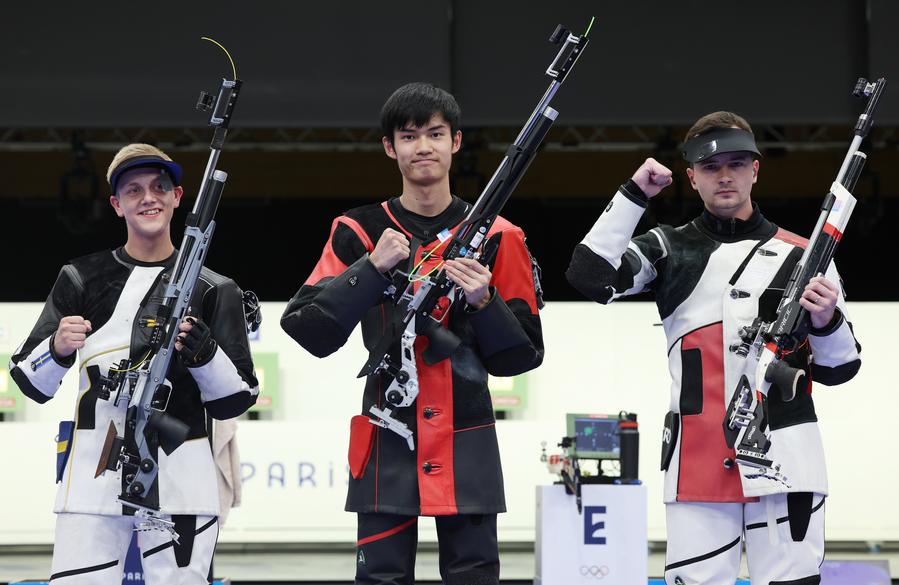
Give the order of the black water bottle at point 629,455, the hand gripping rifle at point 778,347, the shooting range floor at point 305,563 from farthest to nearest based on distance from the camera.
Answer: the shooting range floor at point 305,563
the black water bottle at point 629,455
the hand gripping rifle at point 778,347

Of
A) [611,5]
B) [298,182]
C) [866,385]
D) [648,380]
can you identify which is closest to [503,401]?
[648,380]

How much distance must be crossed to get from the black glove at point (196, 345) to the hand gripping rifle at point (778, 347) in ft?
4.49

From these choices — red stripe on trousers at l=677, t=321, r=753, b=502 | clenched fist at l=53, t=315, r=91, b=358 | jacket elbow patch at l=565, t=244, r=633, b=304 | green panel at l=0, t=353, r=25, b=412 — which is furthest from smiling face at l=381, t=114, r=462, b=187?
green panel at l=0, t=353, r=25, b=412

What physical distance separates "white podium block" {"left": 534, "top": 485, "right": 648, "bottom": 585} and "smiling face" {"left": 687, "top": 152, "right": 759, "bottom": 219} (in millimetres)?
2901

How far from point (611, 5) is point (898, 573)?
4162 mm

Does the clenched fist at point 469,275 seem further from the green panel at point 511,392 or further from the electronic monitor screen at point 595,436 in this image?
the green panel at point 511,392

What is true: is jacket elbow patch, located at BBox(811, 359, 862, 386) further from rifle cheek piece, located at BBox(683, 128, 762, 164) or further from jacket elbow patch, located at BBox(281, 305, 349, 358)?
jacket elbow patch, located at BBox(281, 305, 349, 358)

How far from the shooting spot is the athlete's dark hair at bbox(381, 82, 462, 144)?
115 inches

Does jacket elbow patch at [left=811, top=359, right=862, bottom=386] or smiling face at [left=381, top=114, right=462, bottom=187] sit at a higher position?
smiling face at [left=381, top=114, right=462, bottom=187]

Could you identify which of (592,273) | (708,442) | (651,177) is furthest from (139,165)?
(708,442)

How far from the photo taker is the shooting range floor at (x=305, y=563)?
24.1ft

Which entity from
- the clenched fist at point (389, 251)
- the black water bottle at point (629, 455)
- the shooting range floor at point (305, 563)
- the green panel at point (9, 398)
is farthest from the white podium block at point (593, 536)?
the green panel at point (9, 398)

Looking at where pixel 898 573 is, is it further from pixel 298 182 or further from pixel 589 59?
pixel 298 182

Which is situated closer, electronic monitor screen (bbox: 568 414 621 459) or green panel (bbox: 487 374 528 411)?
electronic monitor screen (bbox: 568 414 621 459)
